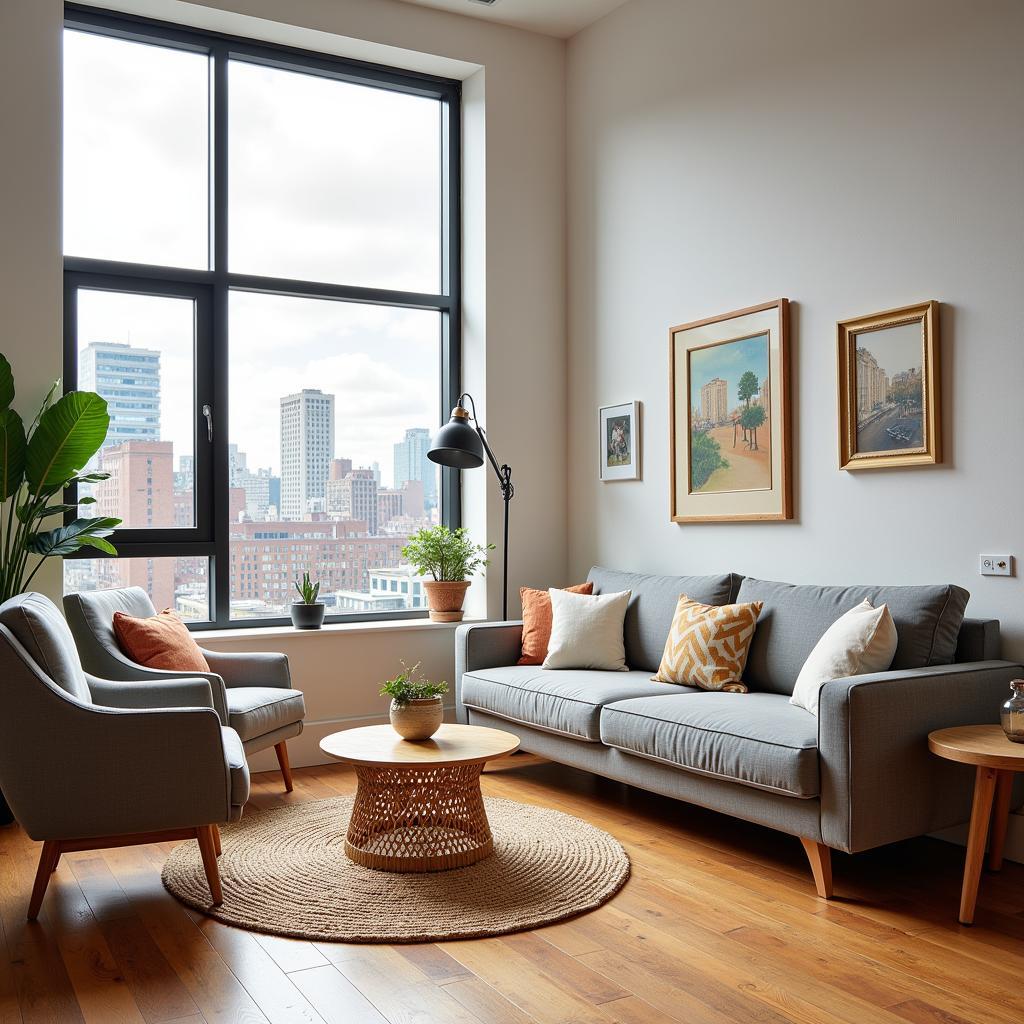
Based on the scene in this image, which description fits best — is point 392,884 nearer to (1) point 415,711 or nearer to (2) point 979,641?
(1) point 415,711

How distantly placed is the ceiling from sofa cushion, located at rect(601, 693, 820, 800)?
3640 millimetres

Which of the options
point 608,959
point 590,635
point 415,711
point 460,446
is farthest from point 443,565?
point 608,959

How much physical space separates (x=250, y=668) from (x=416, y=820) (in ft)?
4.26

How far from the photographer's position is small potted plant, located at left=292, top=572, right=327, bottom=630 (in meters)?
5.00

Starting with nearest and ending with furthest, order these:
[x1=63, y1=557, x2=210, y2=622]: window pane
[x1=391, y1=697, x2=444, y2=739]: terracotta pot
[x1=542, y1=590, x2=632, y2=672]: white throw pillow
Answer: [x1=391, y1=697, x2=444, y2=739]: terracotta pot
[x1=542, y1=590, x2=632, y2=672]: white throw pillow
[x1=63, y1=557, x2=210, y2=622]: window pane

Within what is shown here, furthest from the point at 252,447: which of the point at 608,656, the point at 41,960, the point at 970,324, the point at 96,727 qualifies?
the point at 970,324

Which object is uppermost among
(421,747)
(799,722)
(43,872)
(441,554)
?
(441,554)

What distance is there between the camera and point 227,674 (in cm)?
427

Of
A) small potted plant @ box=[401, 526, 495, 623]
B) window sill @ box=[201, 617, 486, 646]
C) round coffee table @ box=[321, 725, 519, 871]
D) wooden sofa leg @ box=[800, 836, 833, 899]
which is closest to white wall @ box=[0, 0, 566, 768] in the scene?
window sill @ box=[201, 617, 486, 646]

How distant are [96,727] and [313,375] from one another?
2855mm

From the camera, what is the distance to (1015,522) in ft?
11.2

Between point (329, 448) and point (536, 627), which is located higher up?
point (329, 448)

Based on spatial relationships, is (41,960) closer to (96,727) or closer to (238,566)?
(96,727)

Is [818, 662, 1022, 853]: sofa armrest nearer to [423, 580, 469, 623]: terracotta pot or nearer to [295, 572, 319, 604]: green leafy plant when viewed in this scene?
[423, 580, 469, 623]: terracotta pot
